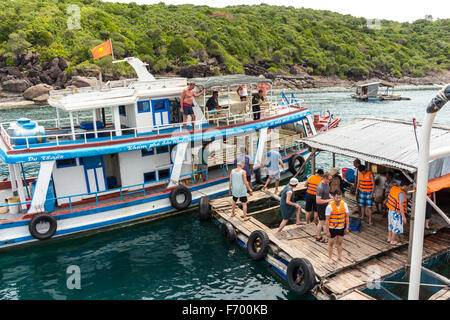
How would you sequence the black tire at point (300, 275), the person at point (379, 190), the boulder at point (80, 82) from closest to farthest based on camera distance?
the black tire at point (300, 275) < the person at point (379, 190) < the boulder at point (80, 82)

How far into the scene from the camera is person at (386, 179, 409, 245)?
10.1 m

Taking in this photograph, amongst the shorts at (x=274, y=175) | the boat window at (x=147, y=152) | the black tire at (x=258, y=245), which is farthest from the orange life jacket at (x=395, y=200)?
the boat window at (x=147, y=152)

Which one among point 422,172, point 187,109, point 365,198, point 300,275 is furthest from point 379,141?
point 187,109

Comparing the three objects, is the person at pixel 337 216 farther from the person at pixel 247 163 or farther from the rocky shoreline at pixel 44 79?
the rocky shoreline at pixel 44 79

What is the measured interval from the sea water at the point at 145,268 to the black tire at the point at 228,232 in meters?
0.27

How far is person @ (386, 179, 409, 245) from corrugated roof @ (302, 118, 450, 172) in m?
0.66

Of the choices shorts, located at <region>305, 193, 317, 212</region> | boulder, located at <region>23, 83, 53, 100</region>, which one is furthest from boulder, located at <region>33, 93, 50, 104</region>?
shorts, located at <region>305, 193, 317, 212</region>

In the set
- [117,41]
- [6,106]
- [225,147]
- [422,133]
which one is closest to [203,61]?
[117,41]

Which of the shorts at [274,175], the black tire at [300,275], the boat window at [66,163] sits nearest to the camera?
the black tire at [300,275]

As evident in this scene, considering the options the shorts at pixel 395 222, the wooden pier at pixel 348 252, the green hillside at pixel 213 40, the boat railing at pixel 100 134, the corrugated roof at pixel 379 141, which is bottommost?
the wooden pier at pixel 348 252

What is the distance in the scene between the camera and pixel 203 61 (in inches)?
3482

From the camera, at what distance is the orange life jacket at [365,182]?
37.9 ft

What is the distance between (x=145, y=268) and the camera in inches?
476

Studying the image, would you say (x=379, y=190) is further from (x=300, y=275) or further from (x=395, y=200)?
(x=300, y=275)
